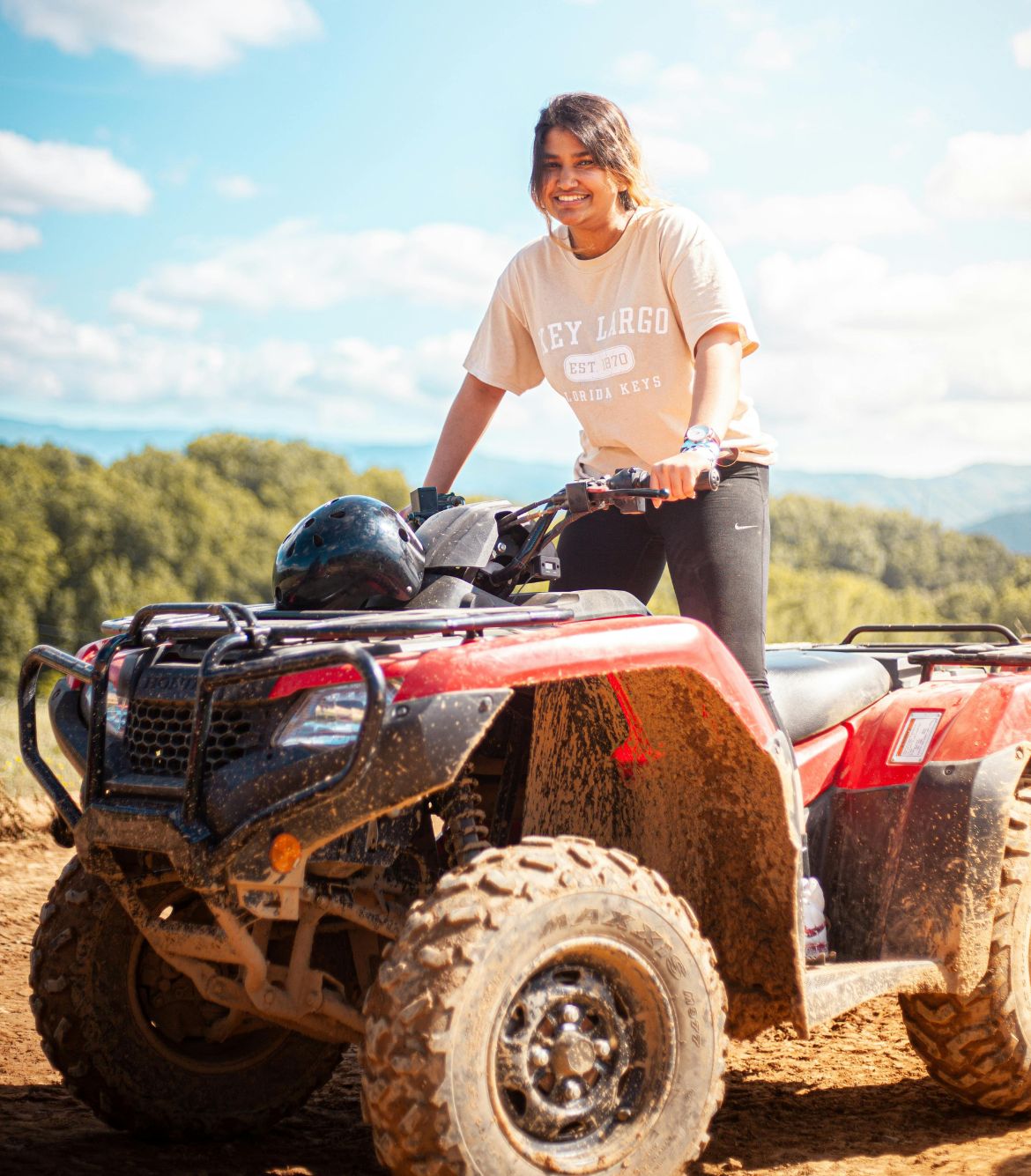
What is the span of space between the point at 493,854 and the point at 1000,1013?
5.72 ft

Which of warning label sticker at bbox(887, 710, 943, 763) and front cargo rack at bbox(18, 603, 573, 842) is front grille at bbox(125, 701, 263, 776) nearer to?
front cargo rack at bbox(18, 603, 573, 842)

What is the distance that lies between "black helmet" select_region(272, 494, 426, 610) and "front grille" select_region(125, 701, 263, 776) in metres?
0.44

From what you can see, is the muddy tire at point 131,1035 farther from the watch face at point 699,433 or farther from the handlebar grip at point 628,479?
the watch face at point 699,433

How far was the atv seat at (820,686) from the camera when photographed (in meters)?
3.98

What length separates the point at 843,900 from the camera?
13.0 feet

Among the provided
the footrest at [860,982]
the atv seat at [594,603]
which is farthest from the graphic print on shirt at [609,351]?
the footrest at [860,982]

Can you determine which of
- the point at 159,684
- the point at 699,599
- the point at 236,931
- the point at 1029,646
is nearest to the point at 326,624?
the point at 159,684

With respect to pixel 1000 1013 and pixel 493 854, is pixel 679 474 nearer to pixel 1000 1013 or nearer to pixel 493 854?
pixel 493 854

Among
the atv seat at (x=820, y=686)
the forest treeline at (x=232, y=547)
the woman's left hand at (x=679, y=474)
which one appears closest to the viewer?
the woman's left hand at (x=679, y=474)

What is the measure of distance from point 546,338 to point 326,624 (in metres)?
1.55

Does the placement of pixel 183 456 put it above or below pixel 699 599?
above

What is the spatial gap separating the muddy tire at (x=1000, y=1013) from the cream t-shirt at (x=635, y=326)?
4.25 ft

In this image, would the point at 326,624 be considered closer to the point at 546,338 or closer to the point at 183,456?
the point at 546,338

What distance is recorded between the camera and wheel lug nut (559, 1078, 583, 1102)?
2887mm
